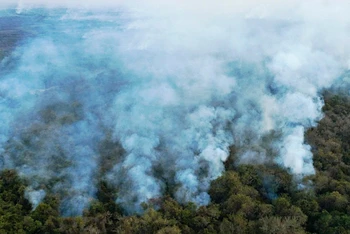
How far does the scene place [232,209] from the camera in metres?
34.7

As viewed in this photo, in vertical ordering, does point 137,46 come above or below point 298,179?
above

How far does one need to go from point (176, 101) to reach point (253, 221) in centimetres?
2682

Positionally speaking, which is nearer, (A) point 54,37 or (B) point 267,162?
(B) point 267,162

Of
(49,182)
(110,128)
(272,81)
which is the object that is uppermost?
(272,81)

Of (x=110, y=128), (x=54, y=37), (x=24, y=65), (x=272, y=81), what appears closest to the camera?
(x=110, y=128)

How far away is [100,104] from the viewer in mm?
55344

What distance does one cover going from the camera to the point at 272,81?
63375mm

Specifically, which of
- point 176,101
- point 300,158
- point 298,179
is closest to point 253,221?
point 298,179

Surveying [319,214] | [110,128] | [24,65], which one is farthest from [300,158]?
[24,65]

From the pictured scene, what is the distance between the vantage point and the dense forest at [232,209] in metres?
32.0

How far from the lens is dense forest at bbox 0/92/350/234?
3203 cm

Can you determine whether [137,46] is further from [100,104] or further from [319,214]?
[319,214]

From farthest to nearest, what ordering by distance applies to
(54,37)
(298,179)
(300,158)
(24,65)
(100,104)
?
(54,37)
(24,65)
(100,104)
(300,158)
(298,179)

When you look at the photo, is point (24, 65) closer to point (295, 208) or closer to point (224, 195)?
point (224, 195)
